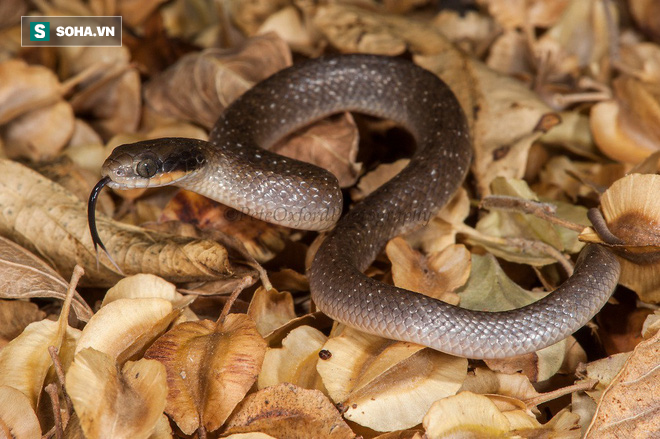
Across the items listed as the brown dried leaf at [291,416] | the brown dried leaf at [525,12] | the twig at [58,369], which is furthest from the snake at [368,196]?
the brown dried leaf at [525,12]

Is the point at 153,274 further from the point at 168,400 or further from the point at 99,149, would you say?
the point at 99,149

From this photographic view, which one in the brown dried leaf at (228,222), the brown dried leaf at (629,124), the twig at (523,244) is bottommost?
the brown dried leaf at (228,222)

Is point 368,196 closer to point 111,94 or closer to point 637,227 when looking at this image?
point 637,227

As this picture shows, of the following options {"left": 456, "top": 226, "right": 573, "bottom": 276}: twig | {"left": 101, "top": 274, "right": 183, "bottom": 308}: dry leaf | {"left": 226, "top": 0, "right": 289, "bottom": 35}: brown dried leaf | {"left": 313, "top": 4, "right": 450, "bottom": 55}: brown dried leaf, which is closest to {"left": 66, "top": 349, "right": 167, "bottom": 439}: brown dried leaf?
{"left": 101, "top": 274, "right": 183, "bottom": 308}: dry leaf

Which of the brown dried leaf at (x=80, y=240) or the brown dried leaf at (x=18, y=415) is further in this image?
the brown dried leaf at (x=80, y=240)

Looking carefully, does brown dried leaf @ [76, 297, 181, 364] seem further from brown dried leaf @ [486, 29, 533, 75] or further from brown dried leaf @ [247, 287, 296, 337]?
brown dried leaf @ [486, 29, 533, 75]

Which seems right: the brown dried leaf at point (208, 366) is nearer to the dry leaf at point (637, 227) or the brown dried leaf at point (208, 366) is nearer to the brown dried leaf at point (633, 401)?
the brown dried leaf at point (633, 401)
